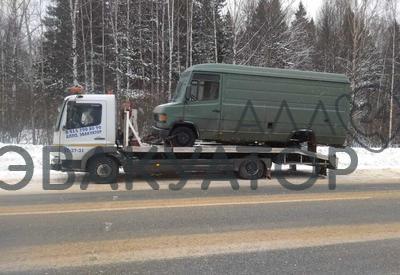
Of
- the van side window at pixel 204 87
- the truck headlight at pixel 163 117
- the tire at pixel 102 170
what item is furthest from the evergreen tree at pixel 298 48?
the tire at pixel 102 170

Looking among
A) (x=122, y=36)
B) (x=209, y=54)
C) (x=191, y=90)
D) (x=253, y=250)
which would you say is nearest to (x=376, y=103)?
(x=209, y=54)

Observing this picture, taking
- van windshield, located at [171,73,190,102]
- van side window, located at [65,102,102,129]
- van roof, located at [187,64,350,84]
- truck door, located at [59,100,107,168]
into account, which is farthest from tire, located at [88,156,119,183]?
van roof, located at [187,64,350,84]

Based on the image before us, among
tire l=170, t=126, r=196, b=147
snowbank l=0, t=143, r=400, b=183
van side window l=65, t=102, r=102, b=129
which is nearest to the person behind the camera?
van side window l=65, t=102, r=102, b=129

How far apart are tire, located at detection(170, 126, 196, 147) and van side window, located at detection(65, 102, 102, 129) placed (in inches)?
80.8

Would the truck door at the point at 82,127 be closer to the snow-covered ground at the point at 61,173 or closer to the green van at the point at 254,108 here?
the snow-covered ground at the point at 61,173

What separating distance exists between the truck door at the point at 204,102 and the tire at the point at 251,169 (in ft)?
4.54

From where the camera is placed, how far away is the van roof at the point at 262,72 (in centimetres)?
1288

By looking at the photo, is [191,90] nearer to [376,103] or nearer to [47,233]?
[47,233]

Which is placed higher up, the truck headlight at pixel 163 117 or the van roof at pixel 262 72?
the van roof at pixel 262 72

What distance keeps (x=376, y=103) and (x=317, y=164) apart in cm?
2203

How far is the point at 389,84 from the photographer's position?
35.9m

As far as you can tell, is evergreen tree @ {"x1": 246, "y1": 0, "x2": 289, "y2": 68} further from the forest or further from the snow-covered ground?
the snow-covered ground

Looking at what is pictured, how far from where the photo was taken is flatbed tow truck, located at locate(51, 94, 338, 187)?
1197cm

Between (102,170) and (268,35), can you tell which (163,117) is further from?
(268,35)
